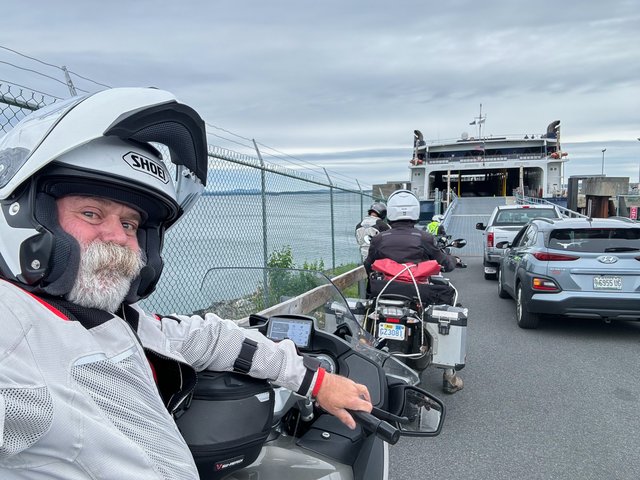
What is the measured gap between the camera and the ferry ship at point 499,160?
109ft

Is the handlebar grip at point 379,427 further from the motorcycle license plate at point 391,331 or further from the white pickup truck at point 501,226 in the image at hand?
the white pickup truck at point 501,226

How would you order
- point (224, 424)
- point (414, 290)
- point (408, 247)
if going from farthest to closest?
point (408, 247), point (414, 290), point (224, 424)

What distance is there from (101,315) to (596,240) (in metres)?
7.04

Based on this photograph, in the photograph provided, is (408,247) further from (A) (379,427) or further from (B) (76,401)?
(B) (76,401)

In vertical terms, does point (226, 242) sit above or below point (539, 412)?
above

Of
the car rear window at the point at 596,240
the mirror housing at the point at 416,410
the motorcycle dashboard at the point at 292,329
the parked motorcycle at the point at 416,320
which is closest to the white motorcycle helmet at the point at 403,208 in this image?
the parked motorcycle at the point at 416,320

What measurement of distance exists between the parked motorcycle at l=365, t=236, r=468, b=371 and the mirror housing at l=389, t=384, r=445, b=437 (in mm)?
2529

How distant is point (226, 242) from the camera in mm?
5684

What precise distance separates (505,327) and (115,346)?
7183 millimetres

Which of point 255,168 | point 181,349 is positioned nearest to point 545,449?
point 181,349

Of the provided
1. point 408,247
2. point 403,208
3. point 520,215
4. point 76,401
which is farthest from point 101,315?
point 520,215

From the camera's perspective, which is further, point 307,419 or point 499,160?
point 499,160

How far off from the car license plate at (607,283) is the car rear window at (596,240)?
38 centimetres

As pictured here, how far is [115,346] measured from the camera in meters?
1.23
